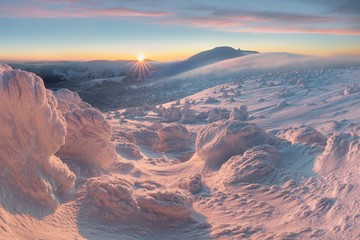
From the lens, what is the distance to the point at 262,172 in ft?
23.8

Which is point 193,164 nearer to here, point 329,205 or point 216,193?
point 216,193

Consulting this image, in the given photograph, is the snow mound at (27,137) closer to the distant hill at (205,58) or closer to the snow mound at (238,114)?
the snow mound at (238,114)

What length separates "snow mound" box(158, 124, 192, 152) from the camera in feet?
Result: 42.6

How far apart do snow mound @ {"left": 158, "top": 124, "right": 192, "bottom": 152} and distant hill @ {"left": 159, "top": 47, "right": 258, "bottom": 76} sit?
5379 cm

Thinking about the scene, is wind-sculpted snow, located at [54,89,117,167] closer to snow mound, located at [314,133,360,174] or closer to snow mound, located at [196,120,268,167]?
snow mound, located at [196,120,268,167]

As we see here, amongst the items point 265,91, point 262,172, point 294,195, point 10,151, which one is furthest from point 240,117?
point 10,151

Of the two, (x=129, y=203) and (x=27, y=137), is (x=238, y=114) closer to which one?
(x=129, y=203)

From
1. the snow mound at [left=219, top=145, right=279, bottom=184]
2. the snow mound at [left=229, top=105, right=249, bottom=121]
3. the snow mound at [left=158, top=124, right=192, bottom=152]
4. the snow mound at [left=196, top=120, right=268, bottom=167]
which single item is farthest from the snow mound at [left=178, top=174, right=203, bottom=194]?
the snow mound at [left=229, top=105, right=249, bottom=121]

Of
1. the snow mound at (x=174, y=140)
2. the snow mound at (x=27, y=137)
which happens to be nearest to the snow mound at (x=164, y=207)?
the snow mound at (x=27, y=137)

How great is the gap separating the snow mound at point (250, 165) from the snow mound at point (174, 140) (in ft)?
16.1

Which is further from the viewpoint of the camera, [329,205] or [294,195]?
[294,195]


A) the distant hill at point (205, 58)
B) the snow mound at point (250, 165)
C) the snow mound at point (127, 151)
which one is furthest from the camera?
the distant hill at point (205, 58)

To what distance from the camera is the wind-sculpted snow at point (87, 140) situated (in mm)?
7723

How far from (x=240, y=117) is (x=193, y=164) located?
855 centimetres
